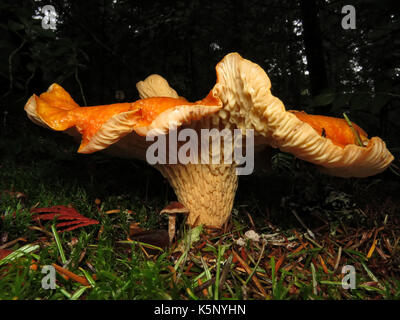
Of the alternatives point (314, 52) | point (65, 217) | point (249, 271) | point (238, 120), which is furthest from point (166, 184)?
point (314, 52)

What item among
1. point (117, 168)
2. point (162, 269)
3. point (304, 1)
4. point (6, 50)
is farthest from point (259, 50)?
point (162, 269)

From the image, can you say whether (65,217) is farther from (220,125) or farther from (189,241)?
(220,125)

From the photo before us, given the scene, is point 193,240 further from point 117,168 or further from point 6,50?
point 6,50

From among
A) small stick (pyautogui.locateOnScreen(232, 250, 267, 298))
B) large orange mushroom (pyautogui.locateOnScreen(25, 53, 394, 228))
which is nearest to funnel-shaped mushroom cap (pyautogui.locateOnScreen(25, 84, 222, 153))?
large orange mushroom (pyautogui.locateOnScreen(25, 53, 394, 228))

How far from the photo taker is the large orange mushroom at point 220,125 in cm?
144

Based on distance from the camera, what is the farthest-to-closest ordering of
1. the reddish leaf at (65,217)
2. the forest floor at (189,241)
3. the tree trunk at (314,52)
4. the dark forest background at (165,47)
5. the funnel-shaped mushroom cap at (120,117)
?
the tree trunk at (314,52) < the dark forest background at (165,47) < the reddish leaf at (65,217) < the funnel-shaped mushroom cap at (120,117) < the forest floor at (189,241)

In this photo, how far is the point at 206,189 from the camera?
203 centimetres

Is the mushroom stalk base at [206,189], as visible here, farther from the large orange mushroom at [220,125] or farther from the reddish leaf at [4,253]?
the reddish leaf at [4,253]

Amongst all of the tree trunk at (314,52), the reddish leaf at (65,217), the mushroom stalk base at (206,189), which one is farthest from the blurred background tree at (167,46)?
the reddish leaf at (65,217)

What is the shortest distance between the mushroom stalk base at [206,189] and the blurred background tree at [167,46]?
122 cm

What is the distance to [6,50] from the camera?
3.39m

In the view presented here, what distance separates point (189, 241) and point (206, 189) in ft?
1.45

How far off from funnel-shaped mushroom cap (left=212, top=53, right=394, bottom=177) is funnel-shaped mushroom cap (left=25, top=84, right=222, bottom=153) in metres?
0.14

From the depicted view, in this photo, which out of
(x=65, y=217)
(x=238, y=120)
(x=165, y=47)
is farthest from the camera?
(x=165, y=47)
